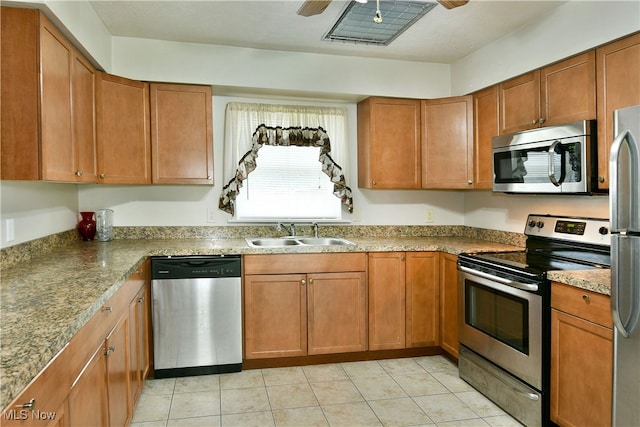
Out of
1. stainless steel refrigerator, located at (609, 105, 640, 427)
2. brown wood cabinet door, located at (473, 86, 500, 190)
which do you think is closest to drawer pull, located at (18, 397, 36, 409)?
stainless steel refrigerator, located at (609, 105, 640, 427)

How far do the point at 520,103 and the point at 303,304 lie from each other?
211 cm

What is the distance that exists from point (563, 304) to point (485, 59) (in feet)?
6.75

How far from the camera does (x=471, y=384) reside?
120 inches

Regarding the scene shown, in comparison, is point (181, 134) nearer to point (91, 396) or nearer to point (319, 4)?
point (319, 4)

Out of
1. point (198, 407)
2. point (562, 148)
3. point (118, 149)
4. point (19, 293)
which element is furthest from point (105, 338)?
point (562, 148)

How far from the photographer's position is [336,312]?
3449 millimetres

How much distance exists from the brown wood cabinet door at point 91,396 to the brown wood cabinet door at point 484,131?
112 inches

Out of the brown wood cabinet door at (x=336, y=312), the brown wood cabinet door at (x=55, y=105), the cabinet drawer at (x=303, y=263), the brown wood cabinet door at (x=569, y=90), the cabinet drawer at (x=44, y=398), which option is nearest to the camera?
the cabinet drawer at (x=44, y=398)

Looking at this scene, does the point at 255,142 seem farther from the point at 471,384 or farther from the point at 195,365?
the point at 471,384

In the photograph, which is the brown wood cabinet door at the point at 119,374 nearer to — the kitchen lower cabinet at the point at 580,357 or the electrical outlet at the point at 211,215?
the electrical outlet at the point at 211,215

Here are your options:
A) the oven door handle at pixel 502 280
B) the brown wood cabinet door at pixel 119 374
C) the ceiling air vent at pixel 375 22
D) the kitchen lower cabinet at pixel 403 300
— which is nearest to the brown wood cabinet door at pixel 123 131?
the brown wood cabinet door at pixel 119 374

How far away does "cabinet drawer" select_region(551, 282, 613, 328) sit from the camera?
2.04 metres

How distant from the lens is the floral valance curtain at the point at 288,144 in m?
3.75

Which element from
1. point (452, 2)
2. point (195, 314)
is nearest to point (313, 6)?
point (452, 2)
